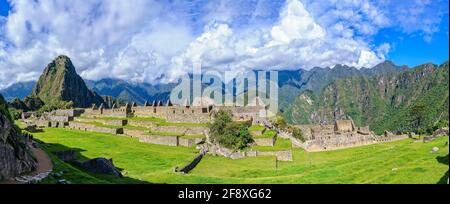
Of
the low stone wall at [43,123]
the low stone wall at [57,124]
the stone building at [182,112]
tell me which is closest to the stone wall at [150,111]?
the stone building at [182,112]

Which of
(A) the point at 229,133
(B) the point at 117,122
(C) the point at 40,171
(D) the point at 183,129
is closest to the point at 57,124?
(B) the point at 117,122

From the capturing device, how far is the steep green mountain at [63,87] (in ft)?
589

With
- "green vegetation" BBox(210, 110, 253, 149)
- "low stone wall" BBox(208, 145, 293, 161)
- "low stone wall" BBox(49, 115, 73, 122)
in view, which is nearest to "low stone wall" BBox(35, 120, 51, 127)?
"low stone wall" BBox(49, 115, 73, 122)

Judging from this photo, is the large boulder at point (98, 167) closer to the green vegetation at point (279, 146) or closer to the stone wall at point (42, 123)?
the green vegetation at point (279, 146)

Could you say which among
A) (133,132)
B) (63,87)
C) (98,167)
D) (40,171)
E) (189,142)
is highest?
(63,87)

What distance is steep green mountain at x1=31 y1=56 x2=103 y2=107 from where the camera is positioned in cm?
17938

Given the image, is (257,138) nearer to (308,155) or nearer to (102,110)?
(308,155)

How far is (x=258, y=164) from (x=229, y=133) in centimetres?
963

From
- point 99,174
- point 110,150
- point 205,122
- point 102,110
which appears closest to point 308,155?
point 205,122

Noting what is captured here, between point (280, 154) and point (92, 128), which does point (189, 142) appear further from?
point (92, 128)

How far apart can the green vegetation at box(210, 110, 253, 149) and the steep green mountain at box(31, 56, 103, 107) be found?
135287 mm

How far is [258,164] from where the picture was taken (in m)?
41.4
